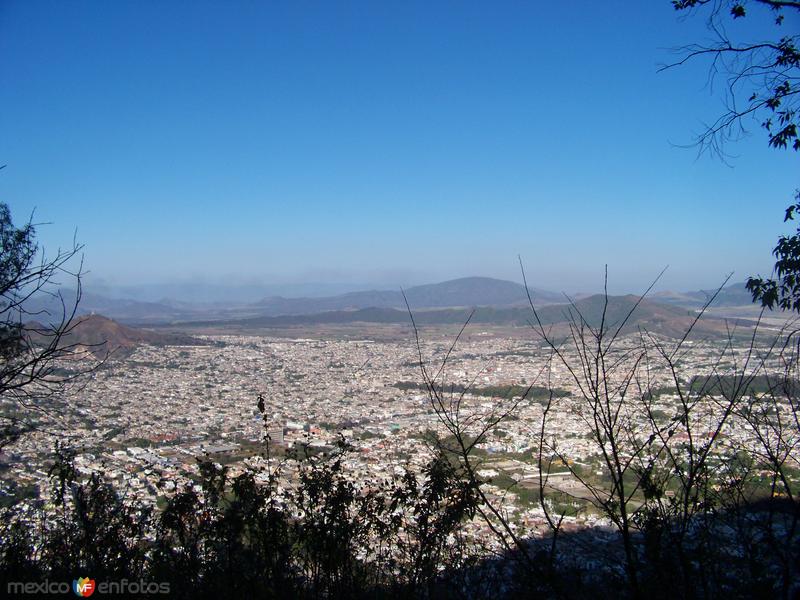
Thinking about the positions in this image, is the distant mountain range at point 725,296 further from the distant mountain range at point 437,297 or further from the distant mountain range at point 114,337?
the distant mountain range at point 114,337

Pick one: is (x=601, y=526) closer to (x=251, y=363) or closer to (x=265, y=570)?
(x=265, y=570)

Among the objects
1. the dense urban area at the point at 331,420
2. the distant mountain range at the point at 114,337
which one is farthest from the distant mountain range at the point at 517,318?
the distant mountain range at the point at 114,337

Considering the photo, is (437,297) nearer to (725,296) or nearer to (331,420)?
(331,420)

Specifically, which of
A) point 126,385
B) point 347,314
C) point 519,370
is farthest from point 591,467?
point 347,314

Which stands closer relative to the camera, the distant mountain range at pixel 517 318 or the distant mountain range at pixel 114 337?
the distant mountain range at pixel 114 337

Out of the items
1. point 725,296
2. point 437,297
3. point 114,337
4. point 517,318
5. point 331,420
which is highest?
point 437,297

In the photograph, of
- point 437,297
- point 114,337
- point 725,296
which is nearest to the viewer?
point 725,296

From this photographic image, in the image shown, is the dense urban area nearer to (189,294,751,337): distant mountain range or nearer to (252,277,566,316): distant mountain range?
(189,294,751,337): distant mountain range

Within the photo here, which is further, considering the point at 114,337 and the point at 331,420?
the point at 114,337

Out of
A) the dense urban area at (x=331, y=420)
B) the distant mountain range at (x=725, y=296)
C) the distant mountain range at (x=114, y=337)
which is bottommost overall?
the dense urban area at (x=331, y=420)

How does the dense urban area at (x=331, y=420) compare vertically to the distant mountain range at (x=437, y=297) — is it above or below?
below

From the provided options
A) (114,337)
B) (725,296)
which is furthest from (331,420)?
(114,337)

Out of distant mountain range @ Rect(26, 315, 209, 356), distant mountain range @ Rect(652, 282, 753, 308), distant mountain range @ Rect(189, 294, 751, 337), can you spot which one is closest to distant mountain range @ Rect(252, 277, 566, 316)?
distant mountain range @ Rect(189, 294, 751, 337)
